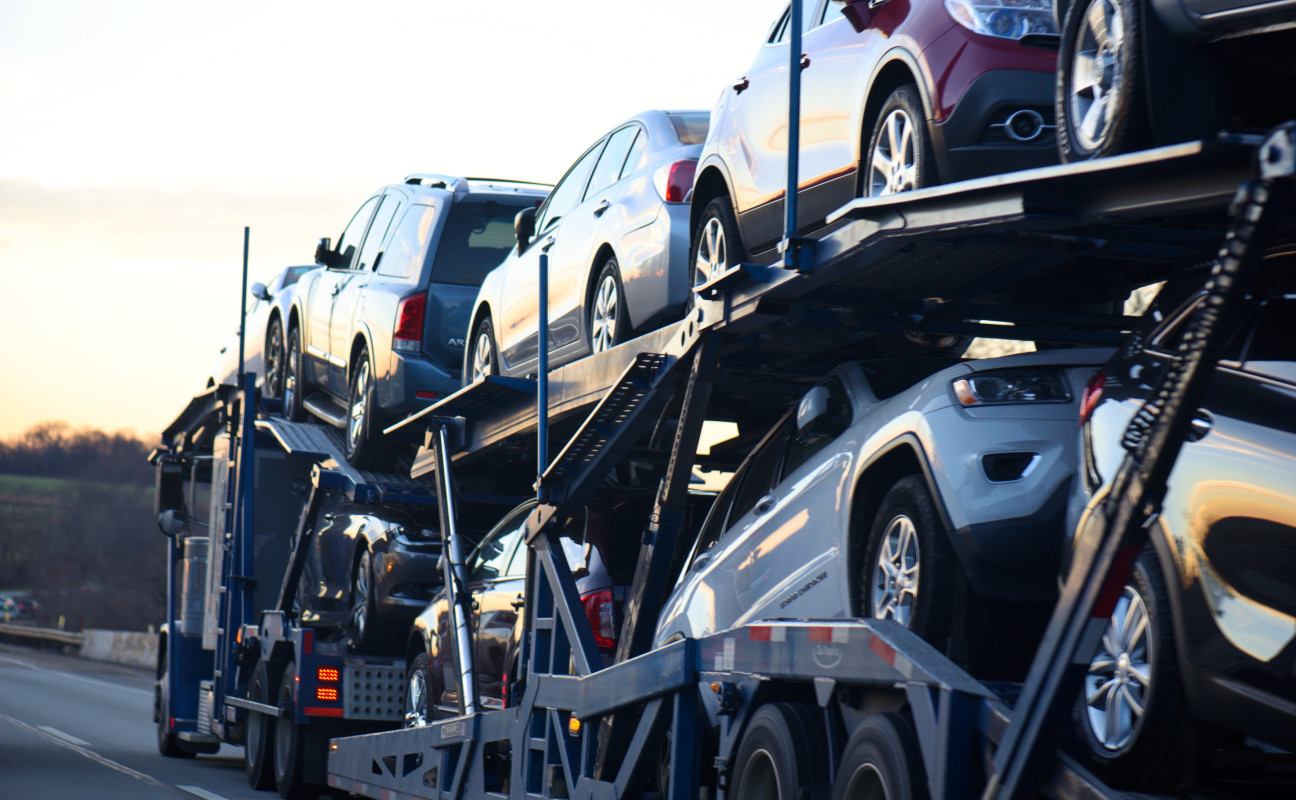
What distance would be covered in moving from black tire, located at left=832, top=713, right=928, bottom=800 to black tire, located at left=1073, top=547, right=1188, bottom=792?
47 centimetres

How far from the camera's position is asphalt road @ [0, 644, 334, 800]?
11117 mm

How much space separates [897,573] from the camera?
476cm

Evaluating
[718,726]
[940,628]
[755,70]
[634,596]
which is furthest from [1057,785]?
[755,70]

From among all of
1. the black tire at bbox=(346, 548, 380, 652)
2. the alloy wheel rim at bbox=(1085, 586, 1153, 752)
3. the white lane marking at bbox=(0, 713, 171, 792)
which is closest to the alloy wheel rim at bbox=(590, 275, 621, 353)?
the black tire at bbox=(346, 548, 380, 652)

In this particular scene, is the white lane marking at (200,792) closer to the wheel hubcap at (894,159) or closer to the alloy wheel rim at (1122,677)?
the wheel hubcap at (894,159)

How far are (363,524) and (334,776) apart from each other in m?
1.94

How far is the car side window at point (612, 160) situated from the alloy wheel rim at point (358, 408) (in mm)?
3266

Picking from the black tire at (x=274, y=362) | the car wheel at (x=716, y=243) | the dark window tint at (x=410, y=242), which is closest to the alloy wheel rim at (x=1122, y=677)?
the car wheel at (x=716, y=243)

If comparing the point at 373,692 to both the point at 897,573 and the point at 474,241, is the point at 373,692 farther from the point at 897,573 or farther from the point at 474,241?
the point at 897,573

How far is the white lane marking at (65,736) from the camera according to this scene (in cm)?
1476

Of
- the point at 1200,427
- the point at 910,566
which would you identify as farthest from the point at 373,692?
the point at 1200,427

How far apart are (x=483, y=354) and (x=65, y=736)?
7.92 m

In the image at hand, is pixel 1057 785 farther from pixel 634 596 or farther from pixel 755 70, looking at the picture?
pixel 755 70

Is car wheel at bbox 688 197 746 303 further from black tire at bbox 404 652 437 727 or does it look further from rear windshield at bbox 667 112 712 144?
black tire at bbox 404 652 437 727
